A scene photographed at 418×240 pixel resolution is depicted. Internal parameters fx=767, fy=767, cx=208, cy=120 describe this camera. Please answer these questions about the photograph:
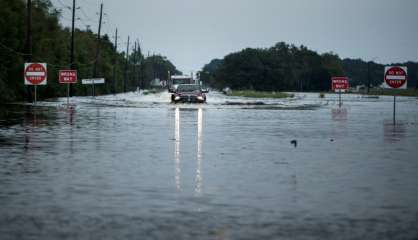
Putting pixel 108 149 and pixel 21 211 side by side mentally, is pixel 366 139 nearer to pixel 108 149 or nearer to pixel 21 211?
pixel 108 149

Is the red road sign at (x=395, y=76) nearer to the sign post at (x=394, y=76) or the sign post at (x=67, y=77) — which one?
the sign post at (x=394, y=76)

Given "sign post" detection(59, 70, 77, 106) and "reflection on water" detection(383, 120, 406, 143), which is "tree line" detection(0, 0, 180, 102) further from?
"reflection on water" detection(383, 120, 406, 143)

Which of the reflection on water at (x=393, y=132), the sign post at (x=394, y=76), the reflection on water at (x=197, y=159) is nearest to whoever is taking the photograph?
the reflection on water at (x=197, y=159)

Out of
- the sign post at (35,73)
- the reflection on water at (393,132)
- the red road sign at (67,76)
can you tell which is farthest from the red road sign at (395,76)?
the red road sign at (67,76)

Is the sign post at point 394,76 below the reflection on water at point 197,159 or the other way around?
the other way around

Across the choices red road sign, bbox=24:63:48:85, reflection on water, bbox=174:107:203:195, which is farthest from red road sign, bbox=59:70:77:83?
reflection on water, bbox=174:107:203:195

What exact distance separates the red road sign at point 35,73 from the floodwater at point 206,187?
A: 69.1ft

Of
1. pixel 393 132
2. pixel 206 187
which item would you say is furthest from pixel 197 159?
pixel 393 132

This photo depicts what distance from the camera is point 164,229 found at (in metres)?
8.02

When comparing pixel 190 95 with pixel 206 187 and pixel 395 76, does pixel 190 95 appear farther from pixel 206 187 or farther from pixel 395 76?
pixel 206 187

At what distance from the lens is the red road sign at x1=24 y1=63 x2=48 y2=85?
41.9m

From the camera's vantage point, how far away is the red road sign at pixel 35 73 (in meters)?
41.9

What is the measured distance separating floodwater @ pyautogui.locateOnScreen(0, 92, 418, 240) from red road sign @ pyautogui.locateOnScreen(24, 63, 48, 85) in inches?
829

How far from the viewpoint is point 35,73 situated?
1655 inches
